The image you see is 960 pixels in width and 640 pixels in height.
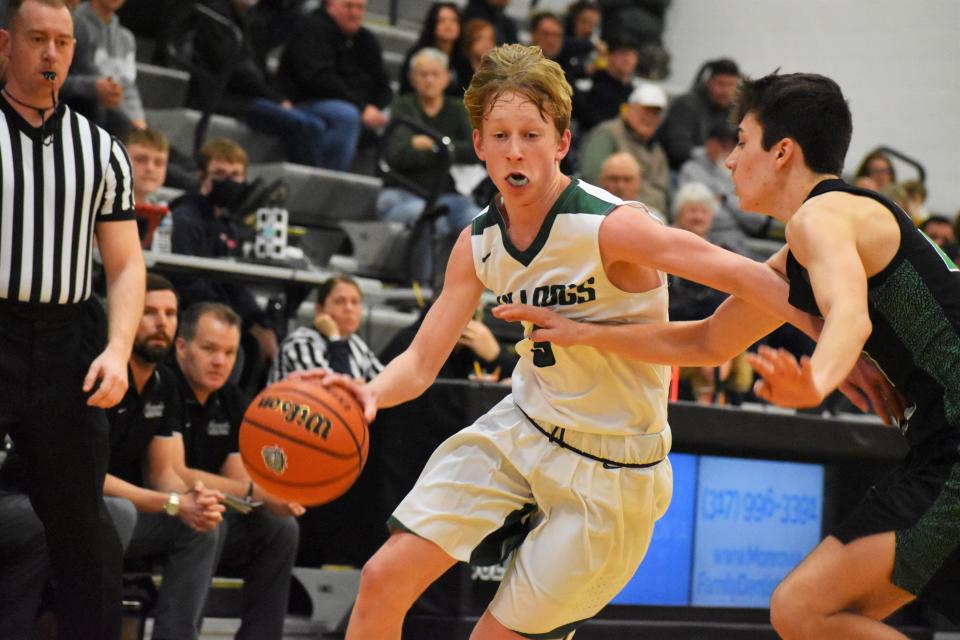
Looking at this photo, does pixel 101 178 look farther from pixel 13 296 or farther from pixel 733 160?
pixel 733 160

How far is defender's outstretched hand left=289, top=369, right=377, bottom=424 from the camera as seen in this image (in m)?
3.64

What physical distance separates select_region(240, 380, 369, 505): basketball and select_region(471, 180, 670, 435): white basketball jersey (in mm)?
514

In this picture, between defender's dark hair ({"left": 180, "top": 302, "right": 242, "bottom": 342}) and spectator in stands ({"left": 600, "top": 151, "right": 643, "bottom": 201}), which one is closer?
defender's dark hair ({"left": 180, "top": 302, "right": 242, "bottom": 342})

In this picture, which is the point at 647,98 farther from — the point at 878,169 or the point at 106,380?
the point at 106,380

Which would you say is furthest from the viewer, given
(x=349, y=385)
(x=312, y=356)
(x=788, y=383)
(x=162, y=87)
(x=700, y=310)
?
(x=162, y=87)

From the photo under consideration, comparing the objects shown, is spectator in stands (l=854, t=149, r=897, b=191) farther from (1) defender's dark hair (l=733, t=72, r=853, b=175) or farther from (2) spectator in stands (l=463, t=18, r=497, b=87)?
(1) defender's dark hair (l=733, t=72, r=853, b=175)

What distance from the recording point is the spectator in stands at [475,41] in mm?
10539

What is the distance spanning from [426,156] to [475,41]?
154 centimetres

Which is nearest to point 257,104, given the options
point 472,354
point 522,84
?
point 472,354

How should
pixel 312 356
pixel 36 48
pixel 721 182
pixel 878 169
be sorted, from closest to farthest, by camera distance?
pixel 36 48, pixel 312 356, pixel 721 182, pixel 878 169

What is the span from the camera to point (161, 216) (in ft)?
22.4

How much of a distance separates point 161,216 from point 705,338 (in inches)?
155

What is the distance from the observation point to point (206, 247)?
7.51 metres

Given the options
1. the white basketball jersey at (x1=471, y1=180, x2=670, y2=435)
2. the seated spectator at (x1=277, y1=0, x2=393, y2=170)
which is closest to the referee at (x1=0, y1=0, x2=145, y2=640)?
the white basketball jersey at (x1=471, y1=180, x2=670, y2=435)
